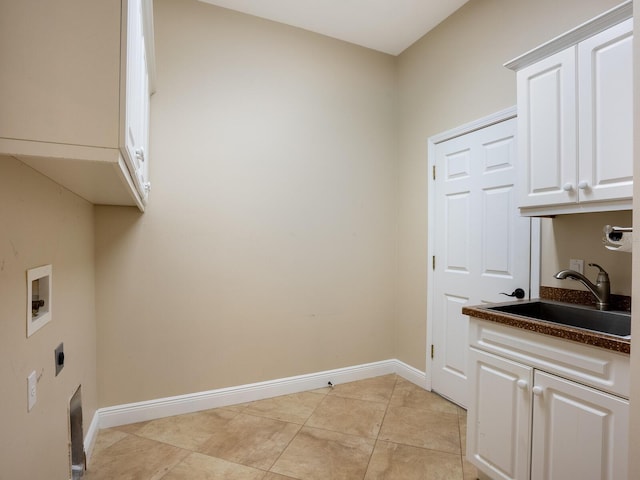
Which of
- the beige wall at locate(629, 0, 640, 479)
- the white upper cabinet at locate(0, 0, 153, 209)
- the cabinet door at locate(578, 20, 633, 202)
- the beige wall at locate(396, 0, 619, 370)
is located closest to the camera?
the beige wall at locate(629, 0, 640, 479)

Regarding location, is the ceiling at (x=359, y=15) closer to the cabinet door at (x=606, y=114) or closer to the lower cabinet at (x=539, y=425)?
the cabinet door at (x=606, y=114)

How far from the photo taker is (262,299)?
280 cm

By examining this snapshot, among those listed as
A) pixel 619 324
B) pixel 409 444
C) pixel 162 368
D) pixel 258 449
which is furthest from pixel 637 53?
pixel 162 368

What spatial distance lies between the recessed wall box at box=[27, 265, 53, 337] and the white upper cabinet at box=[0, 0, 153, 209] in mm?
526

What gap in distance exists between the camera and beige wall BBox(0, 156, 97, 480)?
102cm

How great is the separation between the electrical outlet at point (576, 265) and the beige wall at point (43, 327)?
255 centimetres

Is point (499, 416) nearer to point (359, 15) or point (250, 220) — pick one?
point (250, 220)

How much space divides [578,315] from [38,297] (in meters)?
2.51

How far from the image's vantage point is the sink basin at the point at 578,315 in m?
1.64

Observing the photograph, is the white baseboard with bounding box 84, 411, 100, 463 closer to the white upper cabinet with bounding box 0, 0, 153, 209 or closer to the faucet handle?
the white upper cabinet with bounding box 0, 0, 153, 209

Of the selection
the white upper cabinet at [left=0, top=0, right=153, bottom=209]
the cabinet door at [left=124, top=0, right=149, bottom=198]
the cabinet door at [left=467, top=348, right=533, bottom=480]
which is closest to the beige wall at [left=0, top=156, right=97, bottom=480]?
the white upper cabinet at [left=0, top=0, right=153, bottom=209]

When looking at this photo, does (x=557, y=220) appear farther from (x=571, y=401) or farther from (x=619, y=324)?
(x=571, y=401)

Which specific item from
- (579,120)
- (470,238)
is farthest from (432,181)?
(579,120)

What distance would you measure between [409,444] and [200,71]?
116 inches
